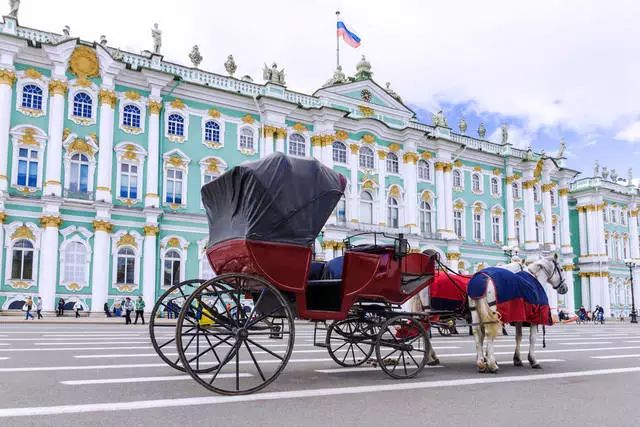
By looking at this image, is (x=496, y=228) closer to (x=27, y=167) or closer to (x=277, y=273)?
(x=27, y=167)

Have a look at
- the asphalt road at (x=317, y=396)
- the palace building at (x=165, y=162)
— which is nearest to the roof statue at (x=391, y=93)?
the palace building at (x=165, y=162)

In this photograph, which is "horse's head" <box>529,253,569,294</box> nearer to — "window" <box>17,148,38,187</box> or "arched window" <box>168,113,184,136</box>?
"window" <box>17,148,38,187</box>

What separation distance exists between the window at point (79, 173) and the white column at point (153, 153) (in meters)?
2.99

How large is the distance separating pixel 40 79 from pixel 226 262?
24.6 m

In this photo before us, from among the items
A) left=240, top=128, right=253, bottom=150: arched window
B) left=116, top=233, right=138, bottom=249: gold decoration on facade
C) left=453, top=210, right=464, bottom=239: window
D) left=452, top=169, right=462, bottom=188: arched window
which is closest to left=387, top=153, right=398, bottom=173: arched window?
left=452, top=169, right=462, bottom=188: arched window

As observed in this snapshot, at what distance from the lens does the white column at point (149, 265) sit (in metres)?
28.9

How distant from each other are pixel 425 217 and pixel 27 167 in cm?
2472

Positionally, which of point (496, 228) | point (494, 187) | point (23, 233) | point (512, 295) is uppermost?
point (494, 187)

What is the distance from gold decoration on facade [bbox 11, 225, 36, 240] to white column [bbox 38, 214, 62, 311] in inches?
20.3

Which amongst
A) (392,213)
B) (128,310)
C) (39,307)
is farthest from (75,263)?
(392,213)

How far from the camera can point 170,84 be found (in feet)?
102

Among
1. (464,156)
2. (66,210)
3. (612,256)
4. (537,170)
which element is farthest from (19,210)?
(612,256)

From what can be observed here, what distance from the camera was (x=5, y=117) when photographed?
87.0ft

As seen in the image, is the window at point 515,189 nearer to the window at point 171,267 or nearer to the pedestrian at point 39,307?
the window at point 171,267
